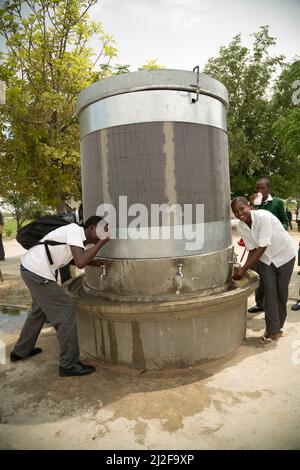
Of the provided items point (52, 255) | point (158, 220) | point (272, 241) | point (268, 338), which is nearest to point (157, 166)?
point (158, 220)

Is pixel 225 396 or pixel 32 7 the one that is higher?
pixel 32 7

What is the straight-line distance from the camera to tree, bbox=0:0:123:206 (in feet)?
19.3

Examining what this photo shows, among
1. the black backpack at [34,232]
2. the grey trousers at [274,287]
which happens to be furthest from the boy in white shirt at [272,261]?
the black backpack at [34,232]

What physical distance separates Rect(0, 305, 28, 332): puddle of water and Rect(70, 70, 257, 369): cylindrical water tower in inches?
81.5

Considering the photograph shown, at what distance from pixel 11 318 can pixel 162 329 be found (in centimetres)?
328

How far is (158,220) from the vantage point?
3736 mm

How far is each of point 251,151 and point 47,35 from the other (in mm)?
16296

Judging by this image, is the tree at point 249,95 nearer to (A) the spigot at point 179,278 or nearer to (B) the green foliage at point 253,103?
(B) the green foliage at point 253,103

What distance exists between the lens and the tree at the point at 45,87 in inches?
232

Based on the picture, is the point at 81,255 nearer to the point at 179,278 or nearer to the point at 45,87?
the point at 179,278
